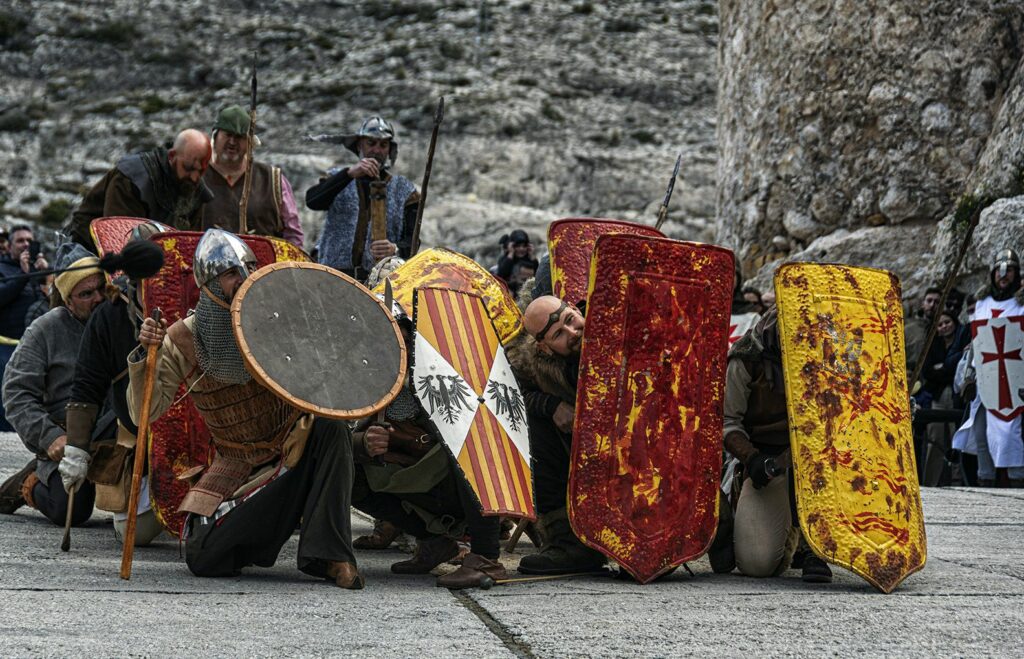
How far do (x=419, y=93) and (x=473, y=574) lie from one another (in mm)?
26800

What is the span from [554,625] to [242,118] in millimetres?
3556

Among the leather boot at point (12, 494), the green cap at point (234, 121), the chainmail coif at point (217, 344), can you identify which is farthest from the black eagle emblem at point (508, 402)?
the leather boot at point (12, 494)

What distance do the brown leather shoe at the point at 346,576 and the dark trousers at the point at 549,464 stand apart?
27.2 inches

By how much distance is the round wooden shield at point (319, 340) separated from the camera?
4.08 m

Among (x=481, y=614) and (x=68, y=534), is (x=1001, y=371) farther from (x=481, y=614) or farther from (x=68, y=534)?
(x=68, y=534)

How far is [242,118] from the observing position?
6.45 m

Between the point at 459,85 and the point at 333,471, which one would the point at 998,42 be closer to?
the point at 333,471

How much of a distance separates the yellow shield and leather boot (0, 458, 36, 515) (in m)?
3.45

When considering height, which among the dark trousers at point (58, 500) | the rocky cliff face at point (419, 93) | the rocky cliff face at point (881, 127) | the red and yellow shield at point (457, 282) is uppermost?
the rocky cliff face at point (419, 93)

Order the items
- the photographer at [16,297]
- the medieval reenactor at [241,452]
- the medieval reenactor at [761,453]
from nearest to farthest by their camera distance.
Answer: the medieval reenactor at [241,452], the medieval reenactor at [761,453], the photographer at [16,297]

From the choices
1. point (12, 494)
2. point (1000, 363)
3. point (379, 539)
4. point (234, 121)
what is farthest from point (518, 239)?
point (379, 539)

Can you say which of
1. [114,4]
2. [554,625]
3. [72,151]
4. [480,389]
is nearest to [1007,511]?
[480,389]

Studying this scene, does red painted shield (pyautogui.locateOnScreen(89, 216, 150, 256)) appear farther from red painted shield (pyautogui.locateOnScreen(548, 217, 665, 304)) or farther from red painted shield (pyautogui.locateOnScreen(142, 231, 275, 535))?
red painted shield (pyautogui.locateOnScreen(548, 217, 665, 304))

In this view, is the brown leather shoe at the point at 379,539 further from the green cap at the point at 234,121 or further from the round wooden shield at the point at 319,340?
the green cap at the point at 234,121
